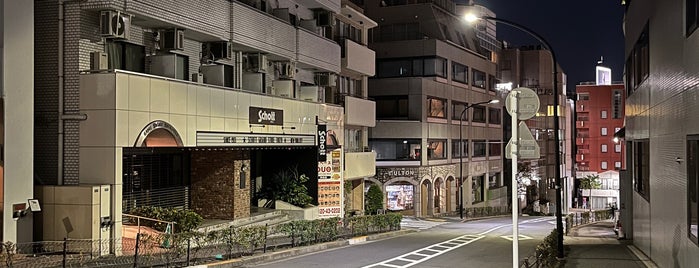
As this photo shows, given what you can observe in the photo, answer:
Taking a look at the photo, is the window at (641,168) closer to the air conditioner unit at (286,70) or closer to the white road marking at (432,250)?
the white road marking at (432,250)

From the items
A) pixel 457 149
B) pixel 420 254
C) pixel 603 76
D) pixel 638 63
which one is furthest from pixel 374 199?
pixel 603 76

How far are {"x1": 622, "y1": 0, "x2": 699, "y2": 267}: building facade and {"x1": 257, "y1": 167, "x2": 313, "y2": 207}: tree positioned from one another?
594 inches

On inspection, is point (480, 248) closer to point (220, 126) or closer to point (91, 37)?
point (220, 126)

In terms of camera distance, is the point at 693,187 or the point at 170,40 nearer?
the point at 693,187

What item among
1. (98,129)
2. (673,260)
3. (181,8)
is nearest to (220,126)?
(181,8)

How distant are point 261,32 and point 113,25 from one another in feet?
31.3

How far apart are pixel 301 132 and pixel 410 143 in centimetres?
2454

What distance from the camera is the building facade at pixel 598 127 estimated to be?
10238 cm

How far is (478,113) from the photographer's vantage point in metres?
67.3

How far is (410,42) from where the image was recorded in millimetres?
56156

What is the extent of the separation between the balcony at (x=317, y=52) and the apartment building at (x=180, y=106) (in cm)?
10

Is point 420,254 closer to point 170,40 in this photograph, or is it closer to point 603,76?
point 170,40

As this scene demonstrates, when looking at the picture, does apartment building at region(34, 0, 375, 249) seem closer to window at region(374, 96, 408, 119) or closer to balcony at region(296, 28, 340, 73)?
balcony at region(296, 28, 340, 73)

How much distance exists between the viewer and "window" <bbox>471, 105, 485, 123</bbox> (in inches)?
2597
